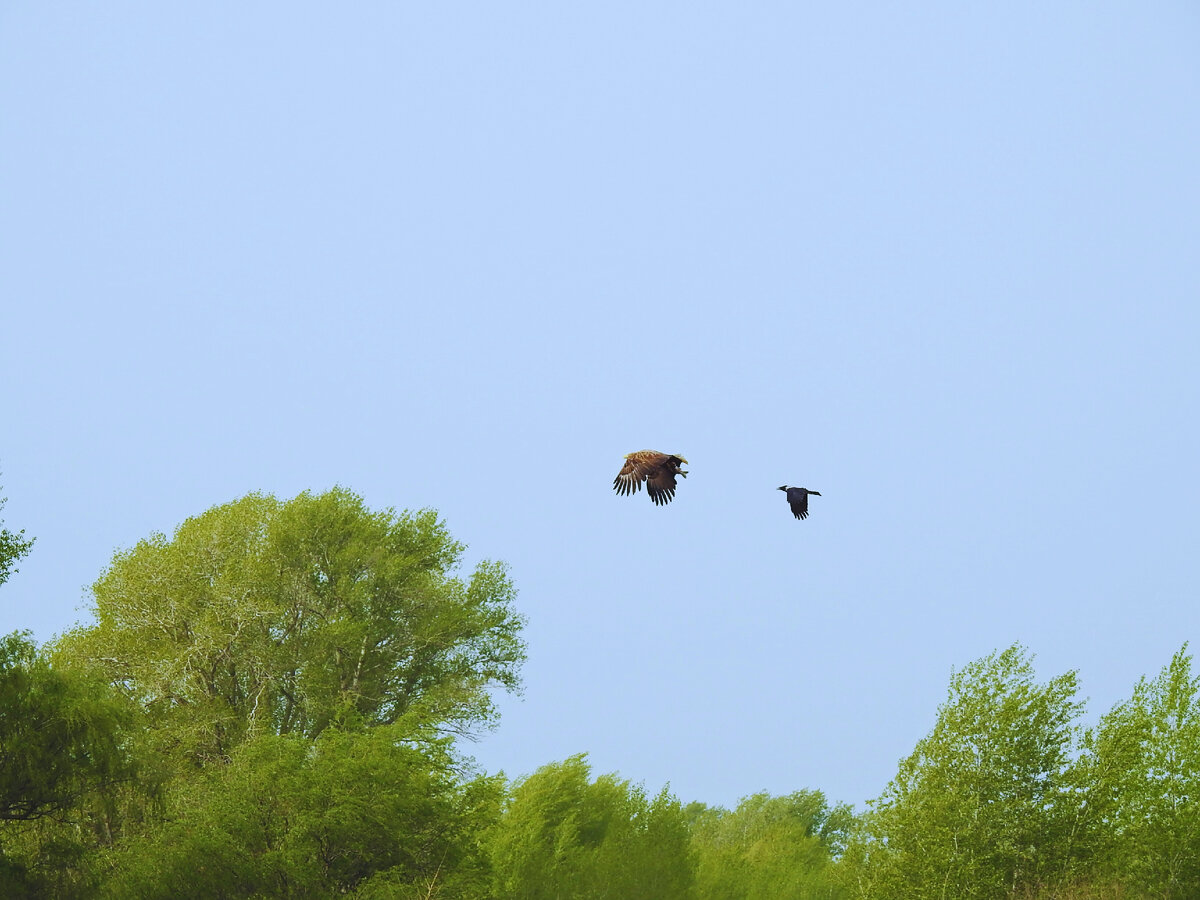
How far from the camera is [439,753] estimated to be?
3828cm

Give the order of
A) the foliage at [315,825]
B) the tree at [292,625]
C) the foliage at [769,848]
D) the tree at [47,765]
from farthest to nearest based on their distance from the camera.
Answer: the foliage at [769,848] → the tree at [292,625] → the foliage at [315,825] → the tree at [47,765]

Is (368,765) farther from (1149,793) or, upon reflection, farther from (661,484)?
(1149,793)

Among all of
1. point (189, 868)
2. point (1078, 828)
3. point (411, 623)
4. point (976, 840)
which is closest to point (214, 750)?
point (411, 623)

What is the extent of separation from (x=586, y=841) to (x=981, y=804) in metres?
24.1

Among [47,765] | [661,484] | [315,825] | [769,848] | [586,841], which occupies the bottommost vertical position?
[315,825]

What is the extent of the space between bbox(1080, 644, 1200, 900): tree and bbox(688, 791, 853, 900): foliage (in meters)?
14.2

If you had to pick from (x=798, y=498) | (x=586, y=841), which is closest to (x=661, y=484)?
(x=798, y=498)

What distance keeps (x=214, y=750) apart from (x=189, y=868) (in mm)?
12090

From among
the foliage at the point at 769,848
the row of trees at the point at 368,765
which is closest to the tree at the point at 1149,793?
the row of trees at the point at 368,765

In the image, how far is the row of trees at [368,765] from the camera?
109 ft

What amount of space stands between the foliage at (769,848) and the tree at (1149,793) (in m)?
14.2

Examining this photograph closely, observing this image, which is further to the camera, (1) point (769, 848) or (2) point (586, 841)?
(1) point (769, 848)

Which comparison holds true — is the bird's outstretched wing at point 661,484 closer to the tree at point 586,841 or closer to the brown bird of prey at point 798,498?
the brown bird of prey at point 798,498

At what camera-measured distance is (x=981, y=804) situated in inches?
1574
